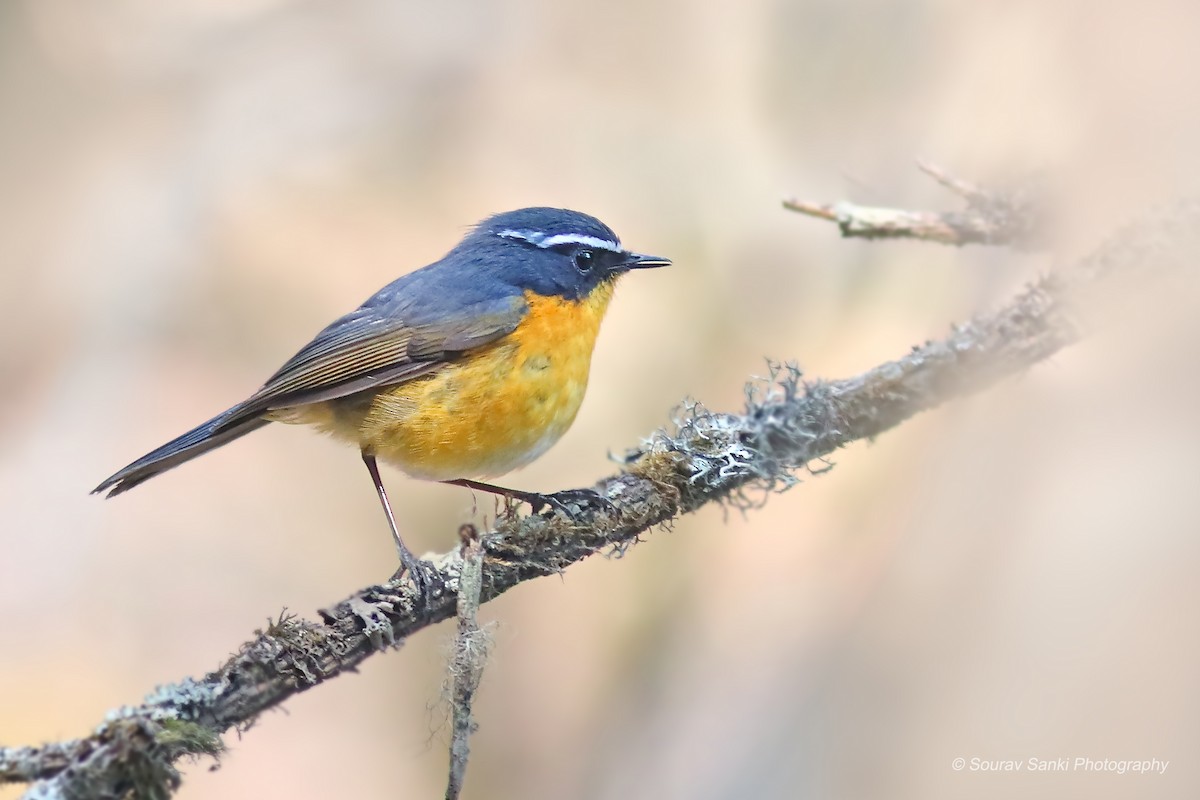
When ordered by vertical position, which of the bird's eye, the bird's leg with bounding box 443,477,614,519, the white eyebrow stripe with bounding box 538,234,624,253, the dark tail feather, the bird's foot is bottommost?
the bird's foot

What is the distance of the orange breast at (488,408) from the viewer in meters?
3.20

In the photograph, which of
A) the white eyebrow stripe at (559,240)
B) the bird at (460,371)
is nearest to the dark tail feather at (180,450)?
the bird at (460,371)

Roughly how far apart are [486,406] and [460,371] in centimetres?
17

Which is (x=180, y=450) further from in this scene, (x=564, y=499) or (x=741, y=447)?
(x=741, y=447)

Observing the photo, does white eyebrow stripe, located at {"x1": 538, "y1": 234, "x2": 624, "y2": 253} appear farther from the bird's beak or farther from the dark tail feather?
the dark tail feather

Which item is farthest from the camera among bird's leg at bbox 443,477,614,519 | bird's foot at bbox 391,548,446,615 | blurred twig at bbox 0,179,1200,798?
bird's leg at bbox 443,477,614,519

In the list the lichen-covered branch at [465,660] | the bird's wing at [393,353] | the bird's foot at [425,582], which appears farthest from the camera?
the bird's wing at [393,353]

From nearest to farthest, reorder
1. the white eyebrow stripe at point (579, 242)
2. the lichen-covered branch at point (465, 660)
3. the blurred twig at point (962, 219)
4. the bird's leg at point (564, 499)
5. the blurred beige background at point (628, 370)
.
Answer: the lichen-covered branch at point (465, 660), the bird's leg at point (564, 499), the blurred twig at point (962, 219), the white eyebrow stripe at point (579, 242), the blurred beige background at point (628, 370)

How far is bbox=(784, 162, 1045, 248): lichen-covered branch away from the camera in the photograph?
3473 millimetres

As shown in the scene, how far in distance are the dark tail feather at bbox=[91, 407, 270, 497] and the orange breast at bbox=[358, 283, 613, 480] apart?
435 millimetres

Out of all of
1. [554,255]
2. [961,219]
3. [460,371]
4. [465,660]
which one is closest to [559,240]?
[554,255]

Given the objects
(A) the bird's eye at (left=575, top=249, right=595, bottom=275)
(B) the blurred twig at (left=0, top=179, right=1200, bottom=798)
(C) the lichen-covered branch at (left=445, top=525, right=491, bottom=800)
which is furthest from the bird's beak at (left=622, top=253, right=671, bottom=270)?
(C) the lichen-covered branch at (left=445, top=525, right=491, bottom=800)

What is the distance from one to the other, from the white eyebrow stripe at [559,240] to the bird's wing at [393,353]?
0.34 metres

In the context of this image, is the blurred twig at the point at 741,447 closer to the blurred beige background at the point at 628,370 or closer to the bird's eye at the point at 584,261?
the blurred beige background at the point at 628,370
